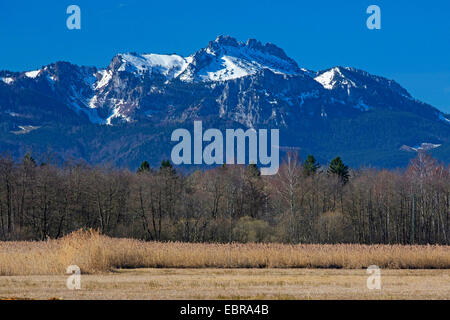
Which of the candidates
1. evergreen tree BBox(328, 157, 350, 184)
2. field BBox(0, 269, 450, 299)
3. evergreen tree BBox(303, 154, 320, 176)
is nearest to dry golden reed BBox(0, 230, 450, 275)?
field BBox(0, 269, 450, 299)

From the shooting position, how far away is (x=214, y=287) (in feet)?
78.7

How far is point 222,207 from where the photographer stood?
78312 millimetres

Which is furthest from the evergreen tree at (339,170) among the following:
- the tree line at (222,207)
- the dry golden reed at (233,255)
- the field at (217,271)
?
the field at (217,271)

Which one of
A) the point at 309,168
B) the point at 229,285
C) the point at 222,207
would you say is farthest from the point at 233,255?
the point at 309,168

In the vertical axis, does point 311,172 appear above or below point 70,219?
above

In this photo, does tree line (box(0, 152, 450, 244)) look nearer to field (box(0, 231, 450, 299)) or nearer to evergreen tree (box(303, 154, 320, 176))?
evergreen tree (box(303, 154, 320, 176))

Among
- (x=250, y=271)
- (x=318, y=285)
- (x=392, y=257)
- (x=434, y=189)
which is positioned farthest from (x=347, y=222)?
(x=318, y=285)

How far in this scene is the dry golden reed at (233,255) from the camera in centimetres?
3173

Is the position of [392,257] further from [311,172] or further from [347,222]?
[311,172]

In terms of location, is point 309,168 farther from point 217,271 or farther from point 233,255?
point 217,271

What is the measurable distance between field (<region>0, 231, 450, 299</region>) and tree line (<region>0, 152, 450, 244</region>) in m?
23.7

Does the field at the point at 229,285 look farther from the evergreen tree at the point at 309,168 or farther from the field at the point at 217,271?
the evergreen tree at the point at 309,168
